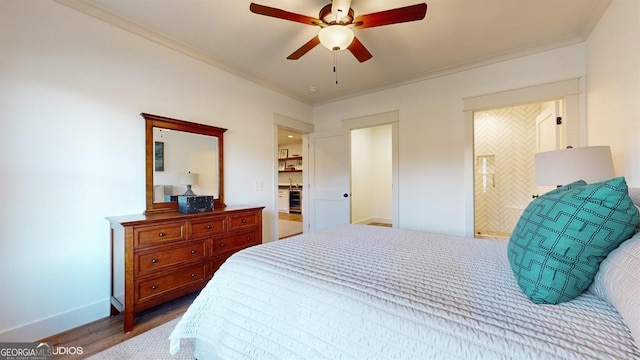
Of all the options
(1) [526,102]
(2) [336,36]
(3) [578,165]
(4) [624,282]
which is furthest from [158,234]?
(1) [526,102]

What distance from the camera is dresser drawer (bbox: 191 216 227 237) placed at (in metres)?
2.22

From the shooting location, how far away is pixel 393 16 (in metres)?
1.62

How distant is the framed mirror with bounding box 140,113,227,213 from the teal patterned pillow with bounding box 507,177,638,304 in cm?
281

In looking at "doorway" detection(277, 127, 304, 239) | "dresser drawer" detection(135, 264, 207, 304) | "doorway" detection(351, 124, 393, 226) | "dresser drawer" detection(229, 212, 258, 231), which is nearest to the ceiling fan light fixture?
"dresser drawer" detection(229, 212, 258, 231)

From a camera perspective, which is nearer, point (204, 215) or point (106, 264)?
point (106, 264)

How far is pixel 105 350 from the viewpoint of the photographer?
1615 millimetres

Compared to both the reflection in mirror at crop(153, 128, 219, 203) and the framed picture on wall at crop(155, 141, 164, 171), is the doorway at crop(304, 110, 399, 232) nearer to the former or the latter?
the reflection in mirror at crop(153, 128, 219, 203)

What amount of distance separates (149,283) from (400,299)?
2.02 meters

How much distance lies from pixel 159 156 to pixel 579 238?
296 cm

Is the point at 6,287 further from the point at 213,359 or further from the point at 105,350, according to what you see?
the point at 213,359

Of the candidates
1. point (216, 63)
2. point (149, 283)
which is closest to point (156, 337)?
point (149, 283)

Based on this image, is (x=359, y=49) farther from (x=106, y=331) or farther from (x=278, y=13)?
(x=106, y=331)

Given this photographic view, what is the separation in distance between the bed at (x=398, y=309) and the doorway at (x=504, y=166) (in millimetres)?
3883

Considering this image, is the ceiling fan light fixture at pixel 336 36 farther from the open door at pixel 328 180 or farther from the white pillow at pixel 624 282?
the open door at pixel 328 180
